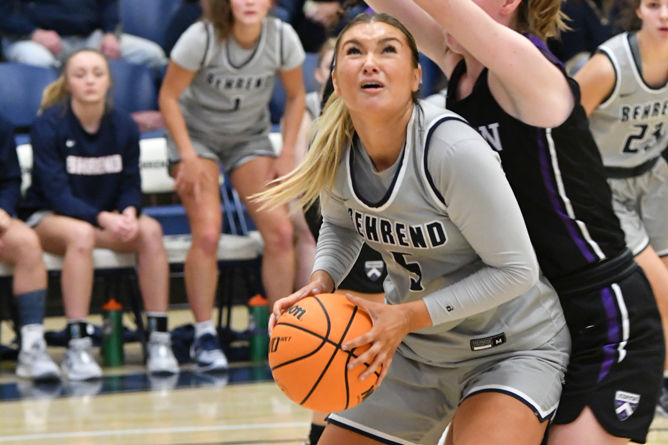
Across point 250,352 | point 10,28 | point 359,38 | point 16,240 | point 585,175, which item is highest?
point 359,38

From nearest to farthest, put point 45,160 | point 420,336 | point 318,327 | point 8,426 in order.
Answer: point 318,327 → point 420,336 → point 8,426 → point 45,160

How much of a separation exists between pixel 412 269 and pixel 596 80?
6.24 feet

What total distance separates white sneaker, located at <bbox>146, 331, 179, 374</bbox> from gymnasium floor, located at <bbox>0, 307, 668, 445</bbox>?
7cm

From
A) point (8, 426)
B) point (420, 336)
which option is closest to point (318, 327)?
point (420, 336)

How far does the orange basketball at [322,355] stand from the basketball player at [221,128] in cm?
361

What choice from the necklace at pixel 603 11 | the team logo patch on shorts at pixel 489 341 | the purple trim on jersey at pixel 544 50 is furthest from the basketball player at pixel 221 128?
the team logo patch on shorts at pixel 489 341

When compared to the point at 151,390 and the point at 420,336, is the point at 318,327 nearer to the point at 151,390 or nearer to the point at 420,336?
the point at 420,336

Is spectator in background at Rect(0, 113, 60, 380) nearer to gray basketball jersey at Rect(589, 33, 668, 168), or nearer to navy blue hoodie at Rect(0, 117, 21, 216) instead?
navy blue hoodie at Rect(0, 117, 21, 216)

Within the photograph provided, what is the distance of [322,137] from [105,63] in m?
3.97

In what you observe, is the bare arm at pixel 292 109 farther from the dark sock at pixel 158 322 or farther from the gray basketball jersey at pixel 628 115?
the gray basketball jersey at pixel 628 115

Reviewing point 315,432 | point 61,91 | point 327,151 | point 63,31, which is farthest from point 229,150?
point 327,151

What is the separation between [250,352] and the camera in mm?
6613

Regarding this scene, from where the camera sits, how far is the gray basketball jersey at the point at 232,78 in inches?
238

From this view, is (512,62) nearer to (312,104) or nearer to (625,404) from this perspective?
(625,404)
